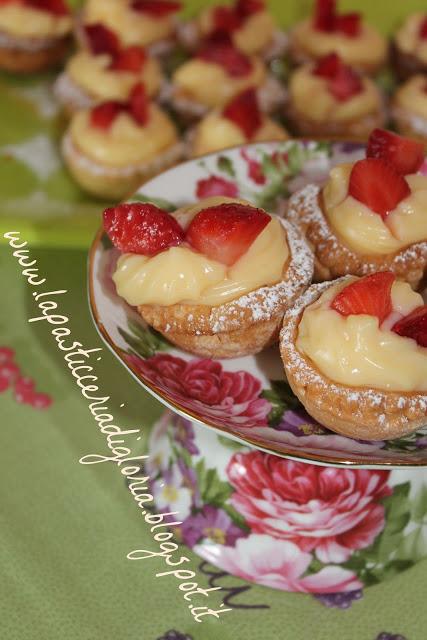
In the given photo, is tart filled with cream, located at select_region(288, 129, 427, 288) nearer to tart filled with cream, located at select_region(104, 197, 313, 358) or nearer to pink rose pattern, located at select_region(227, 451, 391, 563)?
tart filled with cream, located at select_region(104, 197, 313, 358)

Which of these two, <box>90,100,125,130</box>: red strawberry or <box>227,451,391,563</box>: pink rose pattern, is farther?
<box>90,100,125,130</box>: red strawberry

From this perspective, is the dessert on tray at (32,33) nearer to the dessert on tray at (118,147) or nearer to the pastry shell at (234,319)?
the dessert on tray at (118,147)

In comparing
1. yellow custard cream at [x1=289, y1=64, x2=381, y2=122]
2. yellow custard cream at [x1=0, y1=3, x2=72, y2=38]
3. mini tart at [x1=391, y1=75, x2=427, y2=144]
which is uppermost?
yellow custard cream at [x1=0, y1=3, x2=72, y2=38]

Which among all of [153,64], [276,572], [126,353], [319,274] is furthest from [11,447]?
[153,64]

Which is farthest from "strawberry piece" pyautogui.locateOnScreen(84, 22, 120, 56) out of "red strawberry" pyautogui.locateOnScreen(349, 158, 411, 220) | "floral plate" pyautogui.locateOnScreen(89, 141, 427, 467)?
"red strawberry" pyautogui.locateOnScreen(349, 158, 411, 220)

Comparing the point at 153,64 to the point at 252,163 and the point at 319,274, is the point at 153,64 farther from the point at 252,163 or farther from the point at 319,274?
the point at 319,274

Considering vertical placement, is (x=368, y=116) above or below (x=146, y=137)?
below
